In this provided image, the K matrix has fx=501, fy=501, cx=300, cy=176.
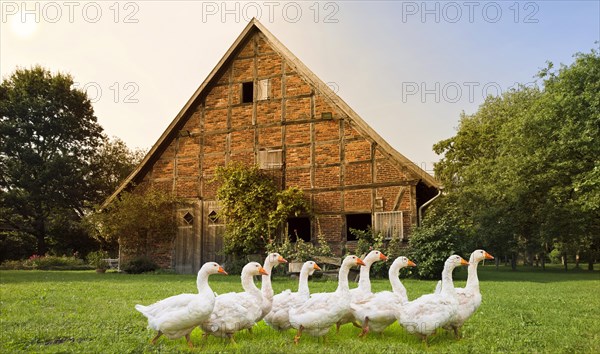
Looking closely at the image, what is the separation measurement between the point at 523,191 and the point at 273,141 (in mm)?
13504

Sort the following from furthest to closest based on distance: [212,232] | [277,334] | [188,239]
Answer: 1. [188,239]
2. [212,232]
3. [277,334]

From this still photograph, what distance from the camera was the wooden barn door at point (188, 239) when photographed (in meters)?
22.2

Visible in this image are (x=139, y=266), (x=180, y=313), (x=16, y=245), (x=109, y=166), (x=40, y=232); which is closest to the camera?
(x=180, y=313)

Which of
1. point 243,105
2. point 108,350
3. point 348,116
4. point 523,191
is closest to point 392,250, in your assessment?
point 348,116

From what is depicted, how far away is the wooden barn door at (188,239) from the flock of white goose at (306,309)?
618 inches

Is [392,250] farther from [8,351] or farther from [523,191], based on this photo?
[8,351]

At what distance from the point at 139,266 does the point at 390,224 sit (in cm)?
1103

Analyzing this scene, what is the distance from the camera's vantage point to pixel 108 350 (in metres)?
5.88

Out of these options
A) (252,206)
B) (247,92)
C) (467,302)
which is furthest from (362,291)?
(247,92)

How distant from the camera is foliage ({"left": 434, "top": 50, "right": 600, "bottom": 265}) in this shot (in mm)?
21703

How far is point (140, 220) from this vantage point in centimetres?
2219

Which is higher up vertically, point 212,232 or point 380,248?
point 212,232

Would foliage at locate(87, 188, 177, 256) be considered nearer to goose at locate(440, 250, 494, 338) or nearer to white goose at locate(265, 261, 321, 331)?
white goose at locate(265, 261, 321, 331)

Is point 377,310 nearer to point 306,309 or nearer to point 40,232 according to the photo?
point 306,309
